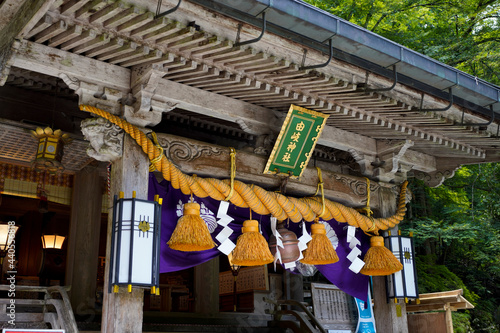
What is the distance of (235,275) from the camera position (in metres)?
11.6

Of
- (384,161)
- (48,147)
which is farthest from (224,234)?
(384,161)

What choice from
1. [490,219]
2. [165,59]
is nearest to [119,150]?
[165,59]

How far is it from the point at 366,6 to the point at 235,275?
7389 millimetres

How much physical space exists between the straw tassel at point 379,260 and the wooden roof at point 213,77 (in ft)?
3.66

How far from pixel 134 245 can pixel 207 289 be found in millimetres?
5113

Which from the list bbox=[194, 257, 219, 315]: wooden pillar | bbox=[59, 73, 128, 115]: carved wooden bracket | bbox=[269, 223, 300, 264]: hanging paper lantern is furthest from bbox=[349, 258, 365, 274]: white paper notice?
bbox=[59, 73, 128, 115]: carved wooden bracket

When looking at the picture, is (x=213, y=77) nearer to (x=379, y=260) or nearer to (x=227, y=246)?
(x=227, y=246)

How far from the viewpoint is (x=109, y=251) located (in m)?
5.14

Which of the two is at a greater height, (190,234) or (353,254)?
(190,234)

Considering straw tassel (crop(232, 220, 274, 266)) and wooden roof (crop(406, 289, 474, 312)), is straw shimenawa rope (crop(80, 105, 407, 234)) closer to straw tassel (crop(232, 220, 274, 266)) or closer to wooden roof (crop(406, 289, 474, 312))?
straw tassel (crop(232, 220, 274, 266))

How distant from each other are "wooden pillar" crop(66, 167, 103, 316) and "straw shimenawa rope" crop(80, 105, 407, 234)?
324 centimetres

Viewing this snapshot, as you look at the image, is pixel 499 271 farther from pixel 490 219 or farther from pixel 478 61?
pixel 478 61

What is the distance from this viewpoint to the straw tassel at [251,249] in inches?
228

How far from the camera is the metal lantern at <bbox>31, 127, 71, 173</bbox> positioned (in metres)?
6.78
